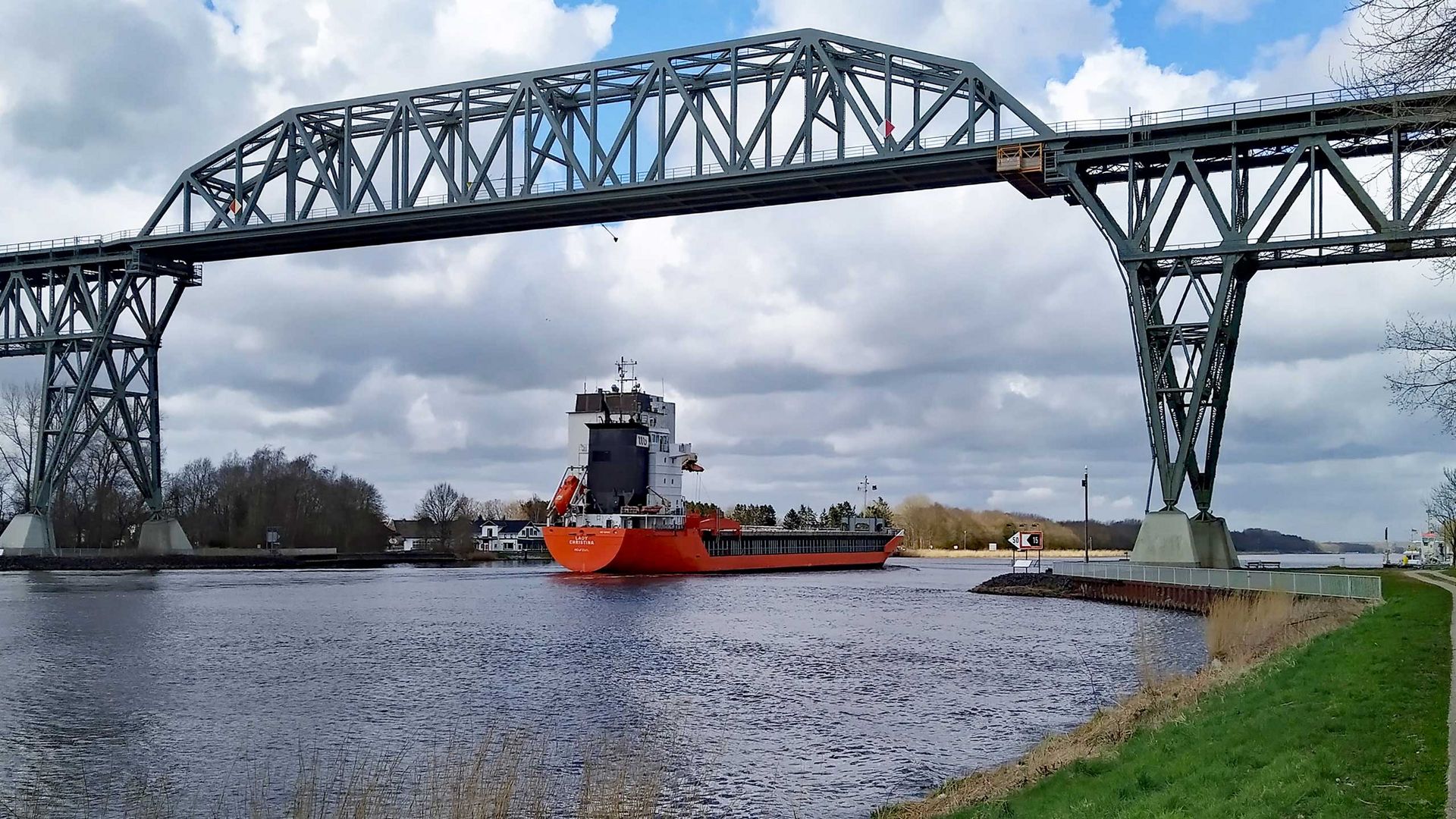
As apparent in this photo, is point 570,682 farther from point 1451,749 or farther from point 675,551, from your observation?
point 675,551

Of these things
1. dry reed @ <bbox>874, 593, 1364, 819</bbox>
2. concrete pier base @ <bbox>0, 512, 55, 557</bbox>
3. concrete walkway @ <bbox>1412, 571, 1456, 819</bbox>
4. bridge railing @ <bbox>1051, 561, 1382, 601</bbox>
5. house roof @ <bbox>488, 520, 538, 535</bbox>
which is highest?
house roof @ <bbox>488, 520, 538, 535</bbox>

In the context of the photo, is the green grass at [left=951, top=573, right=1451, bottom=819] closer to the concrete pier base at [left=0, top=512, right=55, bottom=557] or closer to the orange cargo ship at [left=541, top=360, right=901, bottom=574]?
the orange cargo ship at [left=541, top=360, right=901, bottom=574]

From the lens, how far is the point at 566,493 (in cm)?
7062

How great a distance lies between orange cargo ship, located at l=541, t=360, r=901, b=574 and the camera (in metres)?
66.9

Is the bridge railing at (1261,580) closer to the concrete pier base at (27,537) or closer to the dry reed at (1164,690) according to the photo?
the dry reed at (1164,690)

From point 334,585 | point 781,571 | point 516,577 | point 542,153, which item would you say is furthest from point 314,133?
point 781,571

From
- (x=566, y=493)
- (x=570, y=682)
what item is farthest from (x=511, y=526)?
(x=570, y=682)

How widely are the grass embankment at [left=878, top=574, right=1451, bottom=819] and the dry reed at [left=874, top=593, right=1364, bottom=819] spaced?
4 centimetres

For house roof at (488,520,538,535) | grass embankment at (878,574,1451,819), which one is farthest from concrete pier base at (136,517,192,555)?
house roof at (488,520,538,535)

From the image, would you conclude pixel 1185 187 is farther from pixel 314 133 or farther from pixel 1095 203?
pixel 314 133

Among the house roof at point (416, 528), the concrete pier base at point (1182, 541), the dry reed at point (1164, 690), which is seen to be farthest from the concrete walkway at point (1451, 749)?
the house roof at point (416, 528)

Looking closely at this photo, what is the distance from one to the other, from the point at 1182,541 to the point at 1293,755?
92.2 ft

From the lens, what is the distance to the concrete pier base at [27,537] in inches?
2399

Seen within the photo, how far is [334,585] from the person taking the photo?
191 ft
